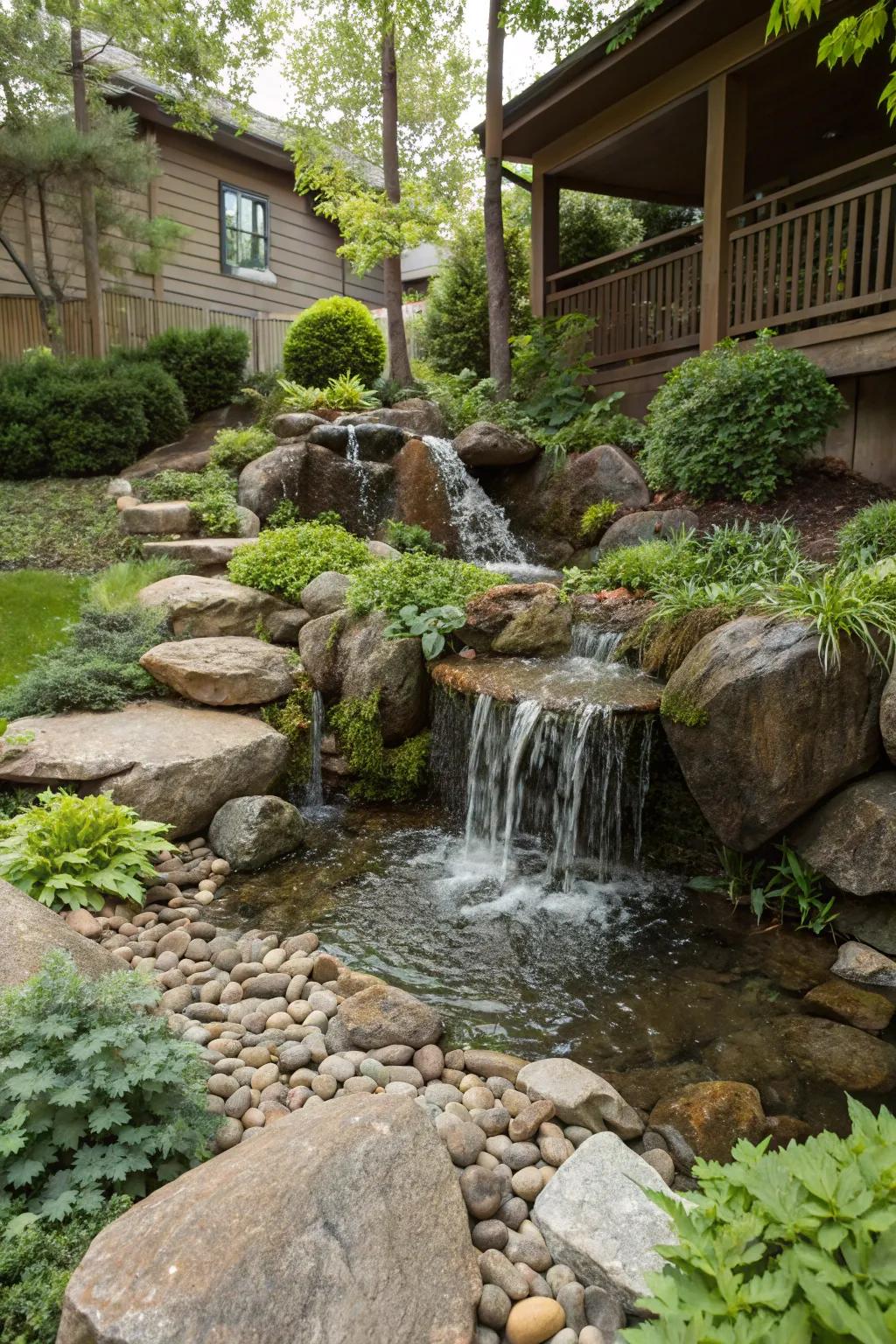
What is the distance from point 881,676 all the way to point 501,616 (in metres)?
2.68

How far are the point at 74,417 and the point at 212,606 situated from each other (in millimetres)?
5286

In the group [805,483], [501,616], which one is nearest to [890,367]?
[805,483]

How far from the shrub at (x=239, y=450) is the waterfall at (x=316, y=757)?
15.4 ft

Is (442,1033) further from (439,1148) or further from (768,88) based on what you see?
(768,88)

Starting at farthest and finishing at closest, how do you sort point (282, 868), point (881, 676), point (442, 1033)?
point (282, 868) < point (881, 676) < point (442, 1033)

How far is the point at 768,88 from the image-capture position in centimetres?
998

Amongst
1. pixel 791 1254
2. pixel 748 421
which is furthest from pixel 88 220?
pixel 791 1254

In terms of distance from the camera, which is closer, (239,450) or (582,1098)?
(582,1098)

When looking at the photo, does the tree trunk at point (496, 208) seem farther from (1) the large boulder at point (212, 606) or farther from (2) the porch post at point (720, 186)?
(1) the large boulder at point (212, 606)

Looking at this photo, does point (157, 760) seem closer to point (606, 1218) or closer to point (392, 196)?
point (606, 1218)

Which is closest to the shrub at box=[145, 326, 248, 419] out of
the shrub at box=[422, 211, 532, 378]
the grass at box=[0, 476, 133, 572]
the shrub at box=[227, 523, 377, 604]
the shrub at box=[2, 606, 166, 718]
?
the grass at box=[0, 476, 133, 572]

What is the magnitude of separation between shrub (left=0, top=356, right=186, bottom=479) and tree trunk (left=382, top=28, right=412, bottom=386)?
3493 mm

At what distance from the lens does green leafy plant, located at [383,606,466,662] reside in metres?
6.09

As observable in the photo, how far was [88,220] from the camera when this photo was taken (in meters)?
12.5
